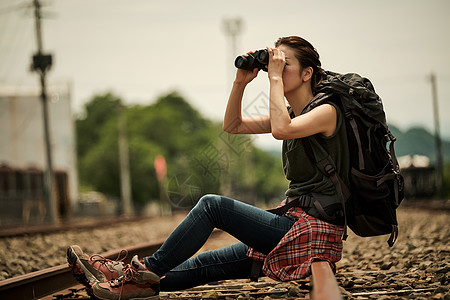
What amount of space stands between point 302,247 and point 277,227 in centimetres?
16

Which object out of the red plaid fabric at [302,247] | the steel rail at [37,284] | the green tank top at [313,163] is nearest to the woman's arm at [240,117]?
the green tank top at [313,163]

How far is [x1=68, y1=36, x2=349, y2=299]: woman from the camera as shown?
283 centimetres

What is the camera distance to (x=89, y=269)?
119 inches

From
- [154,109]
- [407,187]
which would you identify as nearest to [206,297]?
[407,187]

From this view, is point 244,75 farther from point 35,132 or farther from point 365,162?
point 35,132

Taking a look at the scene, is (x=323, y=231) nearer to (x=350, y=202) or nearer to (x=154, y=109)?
(x=350, y=202)

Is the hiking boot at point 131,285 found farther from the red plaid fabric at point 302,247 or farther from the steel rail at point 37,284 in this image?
the steel rail at point 37,284

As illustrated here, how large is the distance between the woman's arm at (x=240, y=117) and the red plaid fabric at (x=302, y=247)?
699 mm

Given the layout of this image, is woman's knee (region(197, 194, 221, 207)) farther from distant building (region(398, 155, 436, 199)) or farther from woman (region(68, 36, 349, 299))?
distant building (region(398, 155, 436, 199))

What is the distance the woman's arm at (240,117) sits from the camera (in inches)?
128

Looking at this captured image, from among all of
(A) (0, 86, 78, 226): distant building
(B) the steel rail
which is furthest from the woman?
(A) (0, 86, 78, 226): distant building

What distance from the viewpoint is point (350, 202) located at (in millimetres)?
2891

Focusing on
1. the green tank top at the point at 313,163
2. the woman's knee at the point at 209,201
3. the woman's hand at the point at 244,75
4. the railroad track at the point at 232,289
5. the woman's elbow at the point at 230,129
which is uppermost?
the woman's hand at the point at 244,75

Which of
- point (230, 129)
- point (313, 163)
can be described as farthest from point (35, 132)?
point (313, 163)
